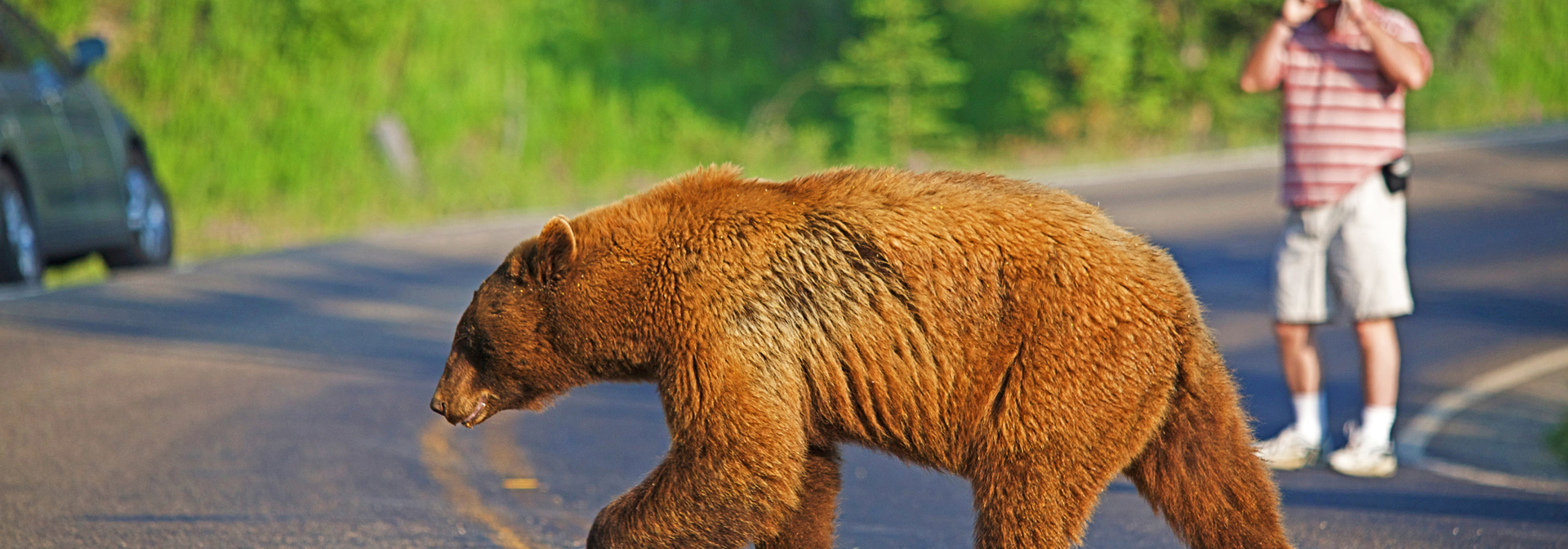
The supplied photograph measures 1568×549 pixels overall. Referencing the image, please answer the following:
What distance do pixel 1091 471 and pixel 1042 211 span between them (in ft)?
2.18

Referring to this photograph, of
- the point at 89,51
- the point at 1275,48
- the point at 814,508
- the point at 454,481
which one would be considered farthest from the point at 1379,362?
the point at 89,51

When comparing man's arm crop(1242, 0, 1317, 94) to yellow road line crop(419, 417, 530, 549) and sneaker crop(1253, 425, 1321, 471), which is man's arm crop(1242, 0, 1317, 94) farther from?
yellow road line crop(419, 417, 530, 549)

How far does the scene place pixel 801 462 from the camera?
379 centimetres

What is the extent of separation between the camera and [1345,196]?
21.3 ft

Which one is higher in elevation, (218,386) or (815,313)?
(815,313)

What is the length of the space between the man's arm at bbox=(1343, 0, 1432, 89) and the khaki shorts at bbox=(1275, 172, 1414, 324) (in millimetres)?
443

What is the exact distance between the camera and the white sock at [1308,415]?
21.9ft

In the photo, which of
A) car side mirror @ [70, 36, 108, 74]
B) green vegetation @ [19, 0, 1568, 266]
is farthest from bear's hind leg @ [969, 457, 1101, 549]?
green vegetation @ [19, 0, 1568, 266]

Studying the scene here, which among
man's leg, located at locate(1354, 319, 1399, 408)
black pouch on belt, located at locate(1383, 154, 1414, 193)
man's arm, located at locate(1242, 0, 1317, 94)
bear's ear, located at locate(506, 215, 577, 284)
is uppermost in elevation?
man's arm, located at locate(1242, 0, 1317, 94)

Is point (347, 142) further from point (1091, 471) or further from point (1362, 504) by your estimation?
point (1091, 471)

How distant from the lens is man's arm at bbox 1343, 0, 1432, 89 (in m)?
6.32

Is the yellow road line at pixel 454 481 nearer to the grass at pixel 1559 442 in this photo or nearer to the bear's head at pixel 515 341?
the bear's head at pixel 515 341

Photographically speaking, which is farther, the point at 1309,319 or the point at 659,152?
the point at 659,152

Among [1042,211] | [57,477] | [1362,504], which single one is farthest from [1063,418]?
[57,477]
